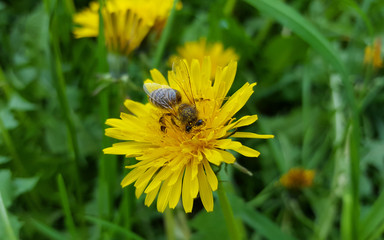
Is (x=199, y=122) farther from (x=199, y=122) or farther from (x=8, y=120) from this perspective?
(x=8, y=120)

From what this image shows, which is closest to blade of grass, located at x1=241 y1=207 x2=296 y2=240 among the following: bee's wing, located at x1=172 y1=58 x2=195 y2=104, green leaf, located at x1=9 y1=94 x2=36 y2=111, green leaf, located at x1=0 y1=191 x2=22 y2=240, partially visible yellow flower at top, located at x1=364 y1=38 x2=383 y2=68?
bee's wing, located at x1=172 y1=58 x2=195 y2=104

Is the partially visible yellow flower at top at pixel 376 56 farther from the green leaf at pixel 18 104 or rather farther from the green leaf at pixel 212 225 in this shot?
the green leaf at pixel 18 104

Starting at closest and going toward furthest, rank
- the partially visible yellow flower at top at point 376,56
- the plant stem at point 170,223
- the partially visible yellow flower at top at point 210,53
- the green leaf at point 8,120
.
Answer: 1. the plant stem at point 170,223
2. the green leaf at point 8,120
3. the partially visible yellow flower at top at point 376,56
4. the partially visible yellow flower at top at point 210,53

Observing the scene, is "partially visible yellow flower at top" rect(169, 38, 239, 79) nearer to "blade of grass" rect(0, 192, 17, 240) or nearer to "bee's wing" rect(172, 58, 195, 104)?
"bee's wing" rect(172, 58, 195, 104)

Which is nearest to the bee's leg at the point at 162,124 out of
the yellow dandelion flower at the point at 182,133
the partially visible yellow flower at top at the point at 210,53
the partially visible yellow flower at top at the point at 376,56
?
the yellow dandelion flower at the point at 182,133

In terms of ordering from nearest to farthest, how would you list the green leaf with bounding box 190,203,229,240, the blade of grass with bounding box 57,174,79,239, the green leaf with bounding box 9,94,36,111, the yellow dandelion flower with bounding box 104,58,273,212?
the yellow dandelion flower with bounding box 104,58,273,212 < the blade of grass with bounding box 57,174,79,239 < the green leaf with bounding box 190,203,229,240 < the green leaf with bounding box 9,94,36,111

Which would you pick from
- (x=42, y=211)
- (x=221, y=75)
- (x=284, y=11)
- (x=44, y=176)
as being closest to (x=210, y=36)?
(x=284, y=11)
